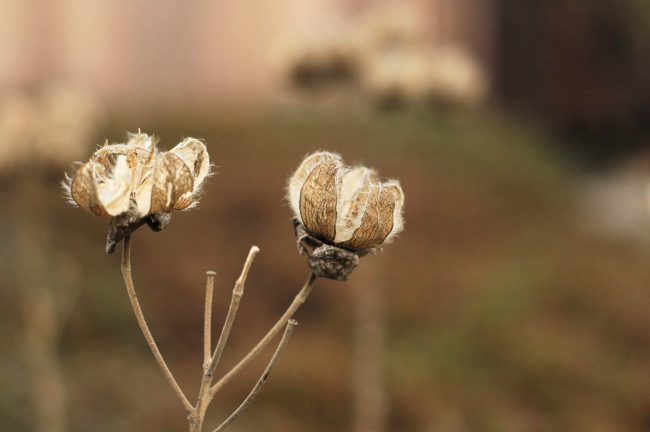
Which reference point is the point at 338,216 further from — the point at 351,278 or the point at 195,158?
the point at 351,278

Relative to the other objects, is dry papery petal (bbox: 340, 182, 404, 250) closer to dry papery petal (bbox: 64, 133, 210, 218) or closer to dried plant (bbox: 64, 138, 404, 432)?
dried plant (bbox: 64, 138, 404, 432)

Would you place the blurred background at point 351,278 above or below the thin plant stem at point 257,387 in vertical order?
below

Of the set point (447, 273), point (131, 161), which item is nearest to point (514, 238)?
point (447, 273)

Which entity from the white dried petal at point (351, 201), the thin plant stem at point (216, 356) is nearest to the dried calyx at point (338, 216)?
the white dried petal at point (351, 201)

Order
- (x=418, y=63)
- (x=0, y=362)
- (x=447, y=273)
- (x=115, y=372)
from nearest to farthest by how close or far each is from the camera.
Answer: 1. (x=418, y=63)
2. (x=0, y=362)
3. (x=115, y=372)
4. (x=447, y=273)

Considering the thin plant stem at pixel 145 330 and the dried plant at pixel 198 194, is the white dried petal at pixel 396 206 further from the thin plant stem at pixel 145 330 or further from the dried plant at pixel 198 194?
the thin plant stem at pixel 145 330

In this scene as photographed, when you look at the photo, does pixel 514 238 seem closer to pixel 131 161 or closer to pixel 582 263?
pixel 582 263

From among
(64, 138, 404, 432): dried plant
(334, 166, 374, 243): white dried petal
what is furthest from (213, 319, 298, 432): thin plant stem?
(334, 166, 374, 243): white dried petal
